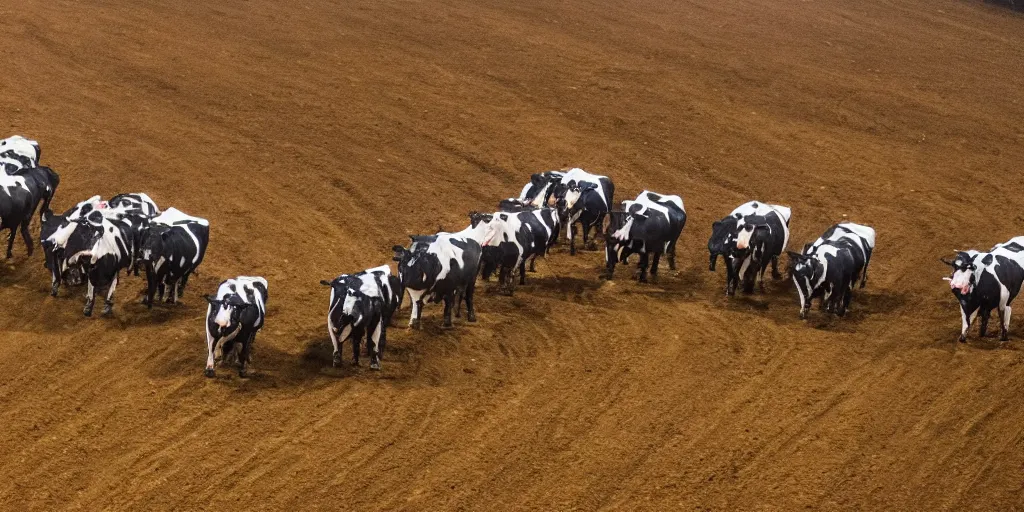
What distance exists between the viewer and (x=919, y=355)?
59.4 feet

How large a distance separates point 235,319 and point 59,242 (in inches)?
145

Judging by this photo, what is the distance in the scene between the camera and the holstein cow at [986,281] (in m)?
18.0

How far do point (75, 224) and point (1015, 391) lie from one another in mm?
12646

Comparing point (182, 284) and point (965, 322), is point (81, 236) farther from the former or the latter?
point (965, 322)

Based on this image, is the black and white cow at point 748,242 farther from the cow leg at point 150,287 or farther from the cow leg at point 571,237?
the cow leg at point 150,287

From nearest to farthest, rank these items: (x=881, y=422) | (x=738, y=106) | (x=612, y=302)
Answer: (x=881, y=422) → (x=612, y=302) → (x=738, y=106)

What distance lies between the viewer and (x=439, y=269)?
1739cm

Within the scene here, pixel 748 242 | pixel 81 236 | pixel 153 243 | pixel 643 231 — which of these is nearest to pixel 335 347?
pixel 153 243

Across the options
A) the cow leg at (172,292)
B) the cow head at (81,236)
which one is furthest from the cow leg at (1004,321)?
the cow head at (81,236)

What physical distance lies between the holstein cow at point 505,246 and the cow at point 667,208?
196cm

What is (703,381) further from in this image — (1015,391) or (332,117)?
(332,117)

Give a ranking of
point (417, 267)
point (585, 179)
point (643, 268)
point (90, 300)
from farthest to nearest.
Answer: point (585, 179) → point (643, 268) → point (90, 300) → point (417, 267)

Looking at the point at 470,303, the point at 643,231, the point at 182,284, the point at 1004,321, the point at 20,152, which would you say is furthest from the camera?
the point at 20,152

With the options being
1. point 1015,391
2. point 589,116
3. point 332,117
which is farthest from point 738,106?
point 1015,391
